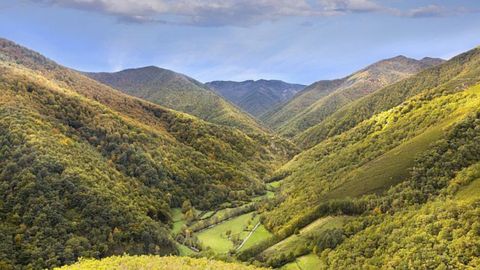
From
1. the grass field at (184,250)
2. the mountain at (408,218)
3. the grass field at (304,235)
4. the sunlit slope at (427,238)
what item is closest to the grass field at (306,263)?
the mountain at (408,218)

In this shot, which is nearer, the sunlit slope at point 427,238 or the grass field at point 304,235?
the sunlit slope at point 427,238

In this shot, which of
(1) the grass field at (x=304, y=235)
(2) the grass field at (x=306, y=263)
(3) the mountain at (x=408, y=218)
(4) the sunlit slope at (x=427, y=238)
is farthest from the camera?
(1) the grass field at (x=304, y=235)

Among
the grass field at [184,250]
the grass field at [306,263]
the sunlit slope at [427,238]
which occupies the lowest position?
the grass field at [306,263]

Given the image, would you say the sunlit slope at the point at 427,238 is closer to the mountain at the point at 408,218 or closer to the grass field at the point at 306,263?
the mountain at the point at 408,218

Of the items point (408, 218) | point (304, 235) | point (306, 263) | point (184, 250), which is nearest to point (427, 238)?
point (408, 218)

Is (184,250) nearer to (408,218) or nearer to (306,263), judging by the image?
(306,263)

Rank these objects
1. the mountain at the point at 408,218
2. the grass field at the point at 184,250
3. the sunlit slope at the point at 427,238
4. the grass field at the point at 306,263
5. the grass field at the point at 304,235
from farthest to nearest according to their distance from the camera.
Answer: the grass field at the point at 184,250 → the grass field at the point at 304,235 → the grass field at the point at 306,263 → the mountain at the point at 408,218 → the sunlit slope at the point at 427,238

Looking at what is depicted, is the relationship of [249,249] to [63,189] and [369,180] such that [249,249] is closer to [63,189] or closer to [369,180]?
[369,180]

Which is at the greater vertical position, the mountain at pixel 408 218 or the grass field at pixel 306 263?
the mountain at pixel 408 218
